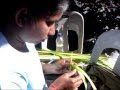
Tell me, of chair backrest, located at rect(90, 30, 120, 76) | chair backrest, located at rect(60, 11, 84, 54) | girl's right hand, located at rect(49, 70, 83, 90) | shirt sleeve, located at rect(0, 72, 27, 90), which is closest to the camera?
shirt sleeve, located at rect(0, 72, 27, 90)

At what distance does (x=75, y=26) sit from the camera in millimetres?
3389

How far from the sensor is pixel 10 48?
1.38 metres

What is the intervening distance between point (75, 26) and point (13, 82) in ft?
7.00

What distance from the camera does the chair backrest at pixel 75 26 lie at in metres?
3.30

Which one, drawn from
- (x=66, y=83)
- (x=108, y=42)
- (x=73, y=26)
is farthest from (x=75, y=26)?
(x=66, y=83)

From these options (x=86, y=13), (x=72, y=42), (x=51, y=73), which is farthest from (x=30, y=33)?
(x=86, y=13)

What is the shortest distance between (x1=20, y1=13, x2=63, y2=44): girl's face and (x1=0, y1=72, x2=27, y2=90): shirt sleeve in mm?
151

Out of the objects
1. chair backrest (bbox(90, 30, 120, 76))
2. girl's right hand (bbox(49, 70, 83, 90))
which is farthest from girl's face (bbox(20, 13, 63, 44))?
chair backrest (bbox(90, 30, 120, 76))

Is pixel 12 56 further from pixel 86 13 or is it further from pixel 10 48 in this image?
pixel 86 13

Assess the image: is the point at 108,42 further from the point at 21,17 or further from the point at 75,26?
the point at 75,26

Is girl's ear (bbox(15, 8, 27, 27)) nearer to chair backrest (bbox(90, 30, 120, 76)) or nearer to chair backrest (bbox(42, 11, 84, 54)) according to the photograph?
chair backrest (bbox(90, 30, 120, 76))

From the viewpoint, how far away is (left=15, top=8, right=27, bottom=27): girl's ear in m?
1.30

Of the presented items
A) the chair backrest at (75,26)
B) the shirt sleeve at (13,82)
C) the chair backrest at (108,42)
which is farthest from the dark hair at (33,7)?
the chair backrest at (75,26)

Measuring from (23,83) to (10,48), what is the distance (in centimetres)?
15
